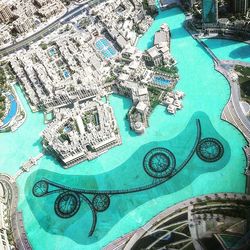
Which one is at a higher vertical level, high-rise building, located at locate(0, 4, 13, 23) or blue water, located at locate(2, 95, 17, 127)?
high-rise building, located at locate(0, 4, 13, 23)

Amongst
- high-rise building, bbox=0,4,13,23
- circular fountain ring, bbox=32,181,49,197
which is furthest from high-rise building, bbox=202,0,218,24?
high-rise building, bbox=0,4,13,23

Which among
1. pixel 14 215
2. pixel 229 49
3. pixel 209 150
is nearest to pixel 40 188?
pixel 14 215

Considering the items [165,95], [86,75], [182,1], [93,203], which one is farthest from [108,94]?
[182,1]

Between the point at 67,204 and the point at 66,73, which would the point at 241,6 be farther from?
the point at 67,204

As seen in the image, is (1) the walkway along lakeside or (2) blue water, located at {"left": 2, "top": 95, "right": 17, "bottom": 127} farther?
(2) blue water, located at {"left": 2, "top": 95, "right": 17, "bottom": 127}

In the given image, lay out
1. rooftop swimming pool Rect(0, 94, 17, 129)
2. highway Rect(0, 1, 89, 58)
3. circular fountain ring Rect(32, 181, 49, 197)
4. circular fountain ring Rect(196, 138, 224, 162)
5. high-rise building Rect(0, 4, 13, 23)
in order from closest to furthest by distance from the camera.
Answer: circular fountain ring Rect(196, 138, 224, 162) → circular fountain ring Rect(32, 181, 49, 197) → rooftop swimming pool Rect(0, 94, 17, 129) → highway Rect(0, 1, 89, 58) → high-rise building Rect(0, 4, 13, 23)

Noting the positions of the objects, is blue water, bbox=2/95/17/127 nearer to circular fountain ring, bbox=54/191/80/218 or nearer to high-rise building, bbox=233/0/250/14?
circular fountain ring, bbox=54/191/80/218

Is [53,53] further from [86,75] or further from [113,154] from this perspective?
[113,154]
